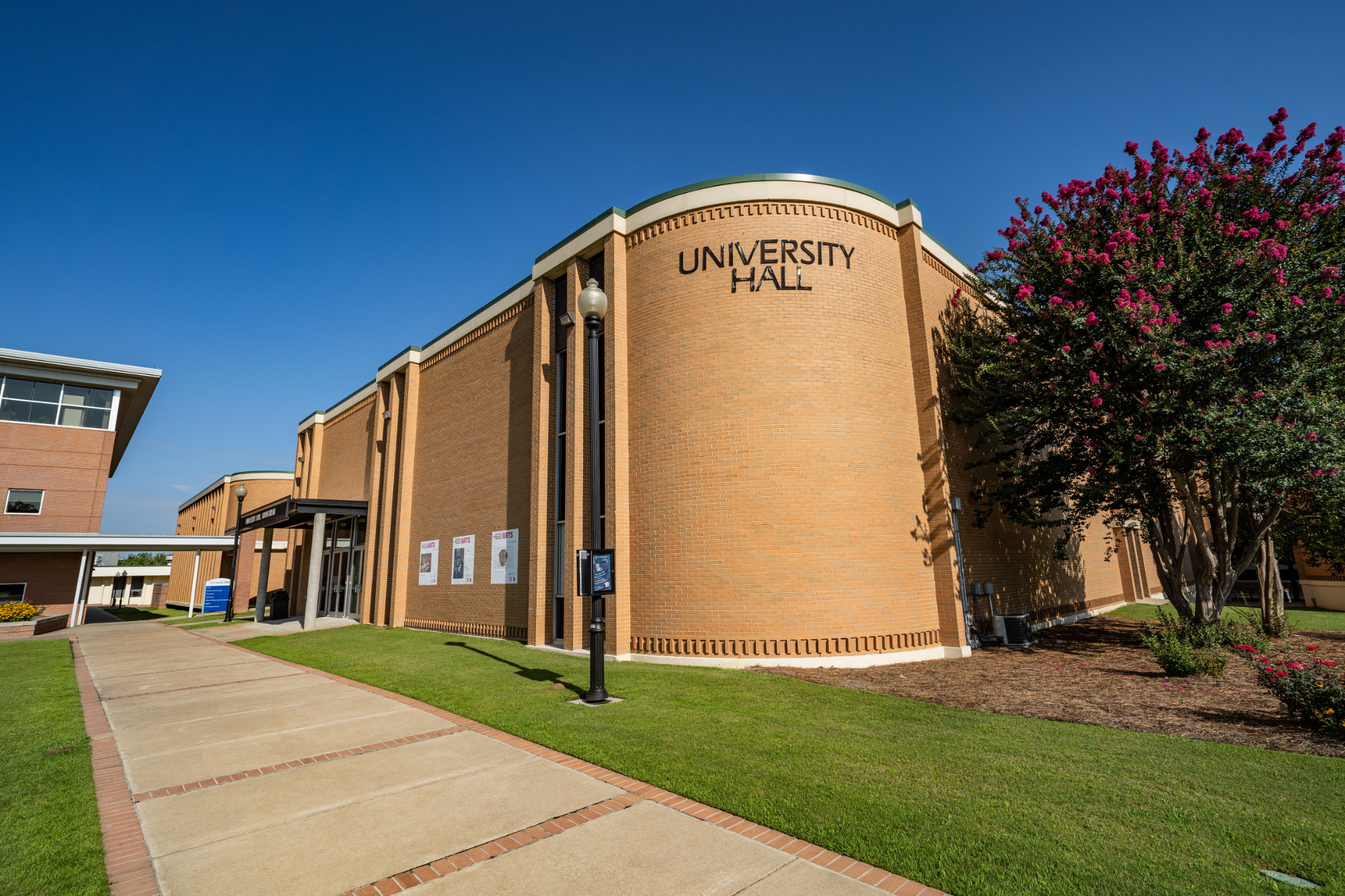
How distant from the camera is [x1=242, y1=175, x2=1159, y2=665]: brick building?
41.9 ft

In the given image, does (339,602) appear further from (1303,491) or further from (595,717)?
(1303,491)

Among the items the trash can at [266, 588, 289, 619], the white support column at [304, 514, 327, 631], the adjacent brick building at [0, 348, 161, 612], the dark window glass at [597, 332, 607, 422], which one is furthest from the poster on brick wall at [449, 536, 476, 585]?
the adjacent brick building at [0, 348, 161, 612]

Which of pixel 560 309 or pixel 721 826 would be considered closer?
pixel 721 826

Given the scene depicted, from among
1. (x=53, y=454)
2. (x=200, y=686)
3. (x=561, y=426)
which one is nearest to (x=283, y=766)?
(x=200, y=686)

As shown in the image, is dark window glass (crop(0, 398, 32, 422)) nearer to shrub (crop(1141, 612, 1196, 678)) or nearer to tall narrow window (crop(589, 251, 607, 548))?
tall narrow window (crop(589, 251, 607, 548))

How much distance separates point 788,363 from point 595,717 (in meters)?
8.24

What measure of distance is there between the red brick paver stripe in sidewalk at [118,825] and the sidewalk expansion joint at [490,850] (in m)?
1.40

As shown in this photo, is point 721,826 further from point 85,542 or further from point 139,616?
point 139,616

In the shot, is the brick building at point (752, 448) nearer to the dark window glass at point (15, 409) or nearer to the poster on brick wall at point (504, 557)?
the poster on brick wall at point (504, 557)

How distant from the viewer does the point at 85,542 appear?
1073 inches

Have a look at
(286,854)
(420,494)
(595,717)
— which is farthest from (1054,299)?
(420,494)

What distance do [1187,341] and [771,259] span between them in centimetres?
826

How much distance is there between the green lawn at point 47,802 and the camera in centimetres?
396

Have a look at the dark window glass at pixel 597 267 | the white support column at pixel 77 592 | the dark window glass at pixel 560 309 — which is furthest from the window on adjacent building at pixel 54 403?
the dark window glass at pixel 597 267
